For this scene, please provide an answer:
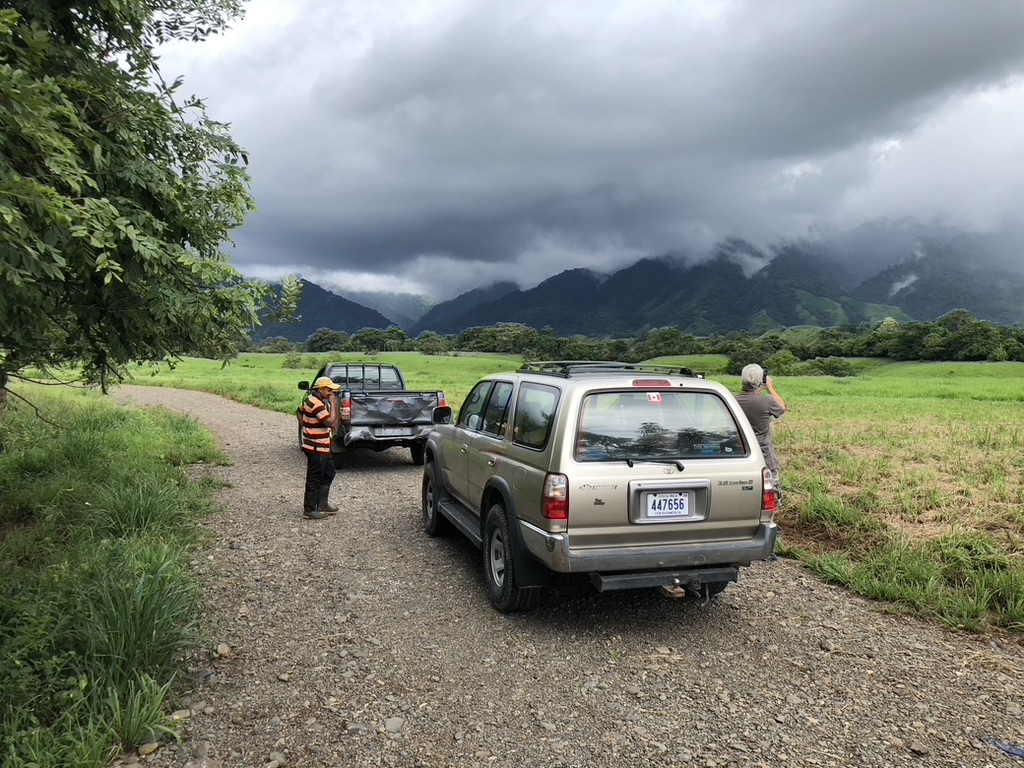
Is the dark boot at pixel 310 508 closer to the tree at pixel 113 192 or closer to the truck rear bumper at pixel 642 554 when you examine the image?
the tree at pixel 113 192

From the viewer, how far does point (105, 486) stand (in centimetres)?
764

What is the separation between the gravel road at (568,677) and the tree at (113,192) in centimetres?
236

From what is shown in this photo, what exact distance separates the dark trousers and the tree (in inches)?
88.5

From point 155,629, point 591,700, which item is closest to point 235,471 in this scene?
point 155,629

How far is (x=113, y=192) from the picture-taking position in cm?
403

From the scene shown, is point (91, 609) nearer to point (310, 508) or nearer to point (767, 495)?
point (310, 508)

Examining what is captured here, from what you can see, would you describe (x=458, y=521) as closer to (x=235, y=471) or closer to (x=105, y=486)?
(x=105, y=486)

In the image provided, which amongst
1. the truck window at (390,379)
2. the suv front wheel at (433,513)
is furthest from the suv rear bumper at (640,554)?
the truck window at (390,379)

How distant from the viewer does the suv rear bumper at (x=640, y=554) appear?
411 cm

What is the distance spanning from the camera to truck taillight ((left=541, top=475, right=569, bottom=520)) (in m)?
4.10

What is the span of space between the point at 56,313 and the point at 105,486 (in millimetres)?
3886

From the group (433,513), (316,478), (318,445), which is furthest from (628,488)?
(316,478)

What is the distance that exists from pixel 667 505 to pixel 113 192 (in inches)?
167

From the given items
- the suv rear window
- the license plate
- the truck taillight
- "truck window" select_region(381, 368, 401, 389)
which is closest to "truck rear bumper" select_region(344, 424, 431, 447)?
"truck window" select_region(381, 368, 401, 389)
